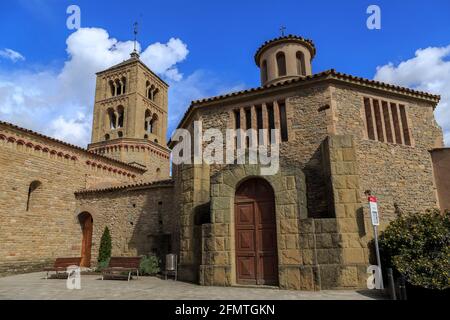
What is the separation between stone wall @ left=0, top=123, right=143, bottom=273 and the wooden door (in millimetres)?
280

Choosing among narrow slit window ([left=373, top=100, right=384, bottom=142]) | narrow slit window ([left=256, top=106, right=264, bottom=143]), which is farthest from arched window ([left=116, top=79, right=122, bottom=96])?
narrow slit window ([left=373, top=100, right=384, bottom=142])

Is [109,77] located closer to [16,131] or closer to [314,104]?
[16,131]

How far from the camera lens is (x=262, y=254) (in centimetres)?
949

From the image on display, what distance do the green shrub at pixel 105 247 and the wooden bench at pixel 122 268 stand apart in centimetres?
379

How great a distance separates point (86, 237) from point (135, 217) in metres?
3.86

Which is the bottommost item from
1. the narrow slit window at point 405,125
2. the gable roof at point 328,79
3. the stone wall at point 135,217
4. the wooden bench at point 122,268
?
the wooden bench at point 122,268

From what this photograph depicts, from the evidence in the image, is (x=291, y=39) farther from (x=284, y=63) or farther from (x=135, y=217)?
(x=135, y=217)

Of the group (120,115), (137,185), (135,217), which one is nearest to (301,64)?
(137,185)

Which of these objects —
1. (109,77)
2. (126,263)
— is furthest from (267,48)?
(109,77)

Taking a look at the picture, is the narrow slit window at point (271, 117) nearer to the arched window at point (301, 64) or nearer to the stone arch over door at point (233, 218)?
the stone arch over door at point (233, 218)

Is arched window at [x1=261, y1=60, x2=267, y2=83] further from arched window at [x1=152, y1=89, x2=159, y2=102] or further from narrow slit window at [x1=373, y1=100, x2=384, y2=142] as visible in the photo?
arched window at [x1=152, y1=89, x2=159, y2=102]

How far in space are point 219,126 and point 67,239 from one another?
36.6ft

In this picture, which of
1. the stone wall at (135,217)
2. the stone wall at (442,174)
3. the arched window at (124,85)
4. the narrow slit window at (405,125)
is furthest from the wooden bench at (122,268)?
the arched window at (124,85)

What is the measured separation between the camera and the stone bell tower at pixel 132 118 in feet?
94.4
